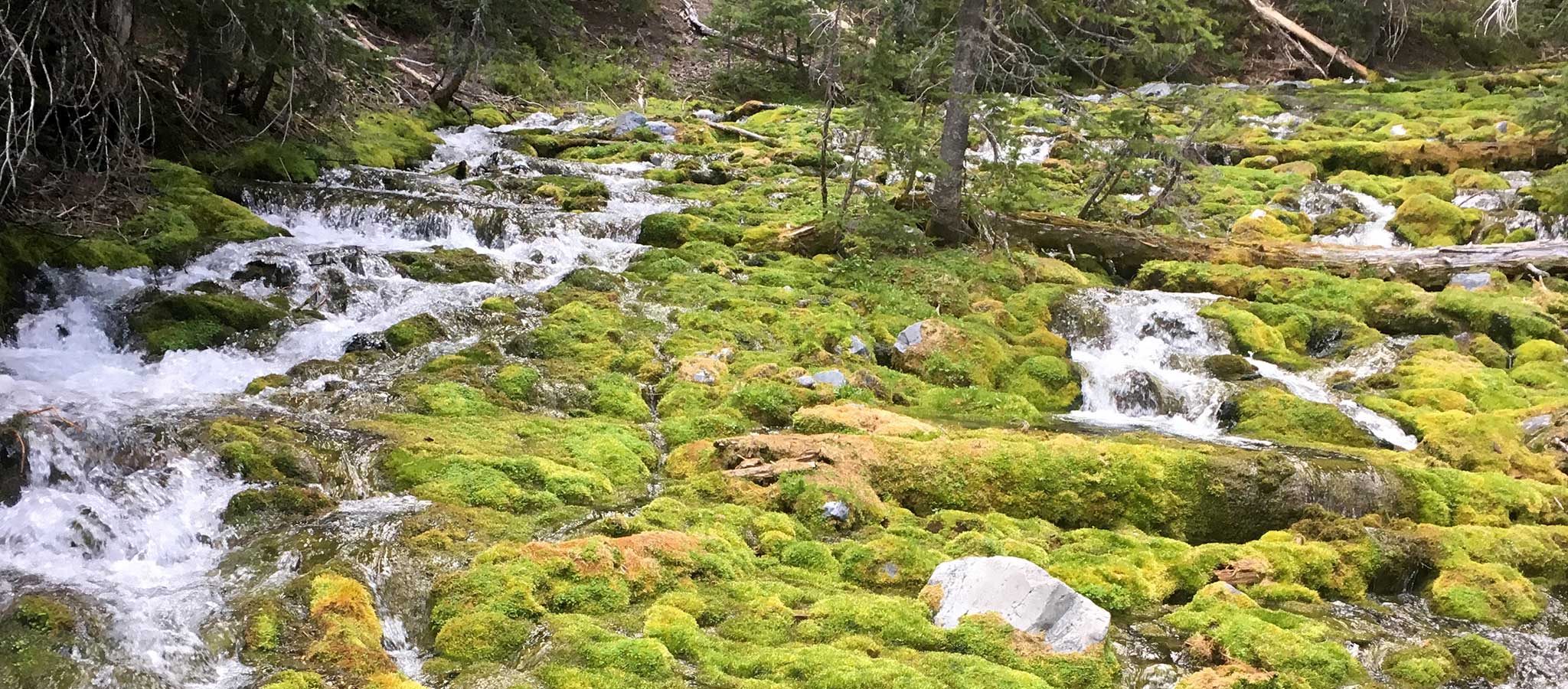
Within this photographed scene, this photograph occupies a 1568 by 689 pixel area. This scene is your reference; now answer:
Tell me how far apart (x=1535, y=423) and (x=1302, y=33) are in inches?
1229

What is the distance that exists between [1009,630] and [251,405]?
7000 millimetres

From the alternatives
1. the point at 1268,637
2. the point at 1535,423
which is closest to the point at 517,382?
the point at 1268,637

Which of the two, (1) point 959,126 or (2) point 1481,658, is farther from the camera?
(1) point 959,126

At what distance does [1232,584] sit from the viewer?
6.94 m

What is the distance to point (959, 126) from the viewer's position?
579 inches

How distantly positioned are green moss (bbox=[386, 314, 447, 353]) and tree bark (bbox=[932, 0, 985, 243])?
7711 mm

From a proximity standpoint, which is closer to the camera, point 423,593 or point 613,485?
point 423,593

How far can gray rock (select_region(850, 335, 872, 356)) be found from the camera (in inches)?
464

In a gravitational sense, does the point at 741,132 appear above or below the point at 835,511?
above

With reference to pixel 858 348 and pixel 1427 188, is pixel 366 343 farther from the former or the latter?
pixel 1427 188

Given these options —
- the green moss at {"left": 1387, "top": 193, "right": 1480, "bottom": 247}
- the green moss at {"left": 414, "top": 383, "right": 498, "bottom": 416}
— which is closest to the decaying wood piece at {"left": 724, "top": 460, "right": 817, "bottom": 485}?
the green moss at {"left": 414, "top": 383, "right": 498, "bottom": 416}

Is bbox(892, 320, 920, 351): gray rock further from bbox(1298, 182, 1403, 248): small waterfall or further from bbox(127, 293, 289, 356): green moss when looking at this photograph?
bbox(1298, 182, 1403, 248): small waterfall

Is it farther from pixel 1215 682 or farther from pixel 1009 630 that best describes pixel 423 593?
pixel 1215 682

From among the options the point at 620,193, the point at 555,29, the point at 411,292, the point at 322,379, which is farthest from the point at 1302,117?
the point at 322,379
